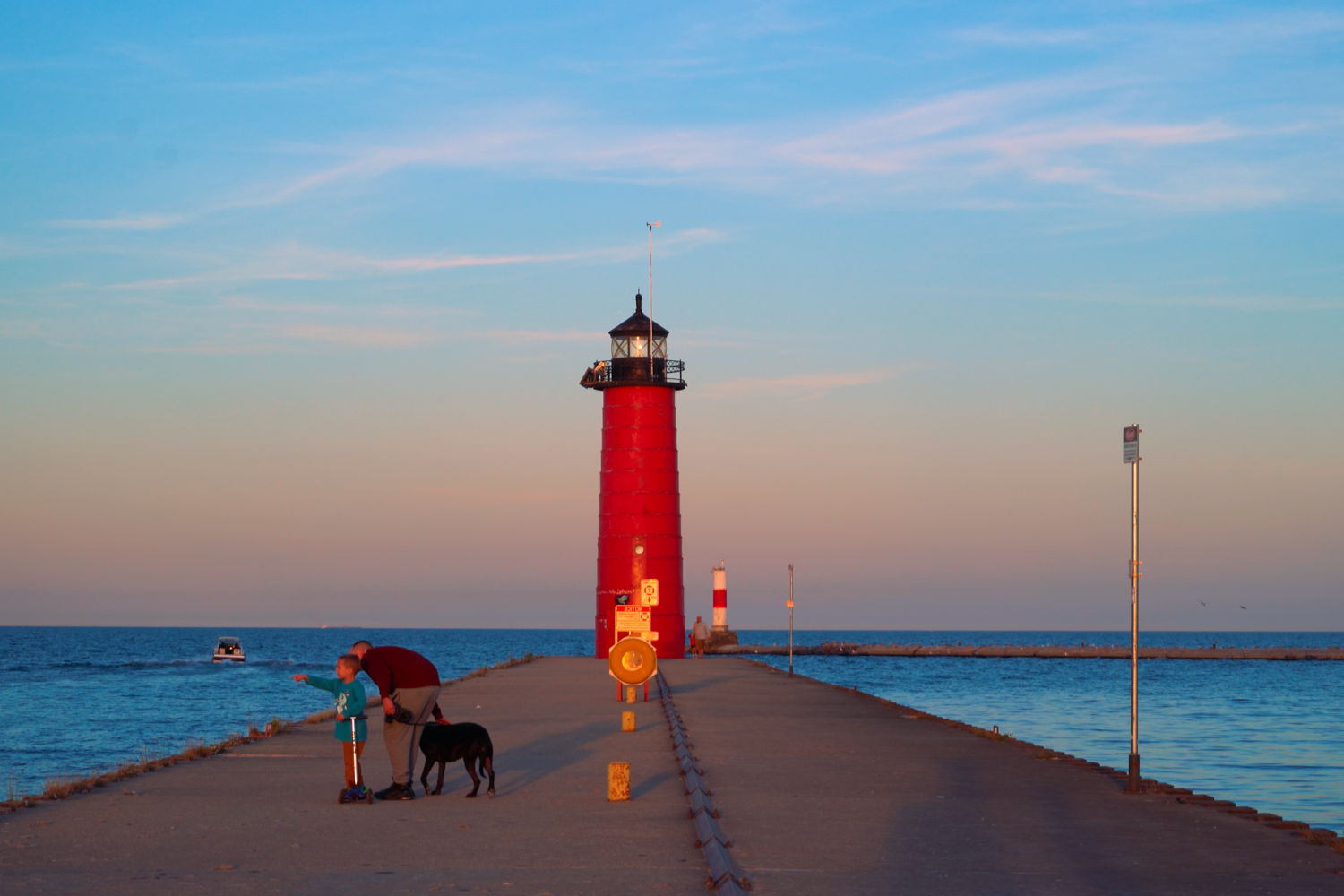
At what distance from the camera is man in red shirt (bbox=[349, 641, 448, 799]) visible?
44.0 feet

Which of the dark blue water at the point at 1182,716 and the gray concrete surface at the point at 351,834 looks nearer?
the gray concrete surface at the point at 351,834

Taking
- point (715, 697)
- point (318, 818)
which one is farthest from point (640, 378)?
point (318, 818)

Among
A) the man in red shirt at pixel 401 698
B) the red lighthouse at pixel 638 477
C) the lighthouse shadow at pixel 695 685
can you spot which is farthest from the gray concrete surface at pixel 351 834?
the red lighthouse at pixel 638 477

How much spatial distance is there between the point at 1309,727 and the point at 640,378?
2204 centimetres

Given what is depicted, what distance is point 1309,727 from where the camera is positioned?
131ft

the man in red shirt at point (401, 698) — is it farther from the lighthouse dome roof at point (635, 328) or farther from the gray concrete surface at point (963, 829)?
the lighthouse dome roof at point (635, 328)

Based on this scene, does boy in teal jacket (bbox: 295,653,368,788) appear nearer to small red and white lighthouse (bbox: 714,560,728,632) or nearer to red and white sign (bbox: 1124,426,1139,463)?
red and white sign (bbox: 1124,426,1139,463)

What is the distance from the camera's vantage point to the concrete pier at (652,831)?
31.3 ft

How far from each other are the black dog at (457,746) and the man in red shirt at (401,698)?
14cm

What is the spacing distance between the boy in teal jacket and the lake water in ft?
38.9

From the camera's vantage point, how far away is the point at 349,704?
43.0 feet

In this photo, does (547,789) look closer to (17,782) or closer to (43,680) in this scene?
(17,782)

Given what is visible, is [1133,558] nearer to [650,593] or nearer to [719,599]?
[650,593]

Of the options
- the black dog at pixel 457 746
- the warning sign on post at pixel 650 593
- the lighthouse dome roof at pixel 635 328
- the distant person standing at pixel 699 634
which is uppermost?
the lighthouse dome roof at pixel 635 328
